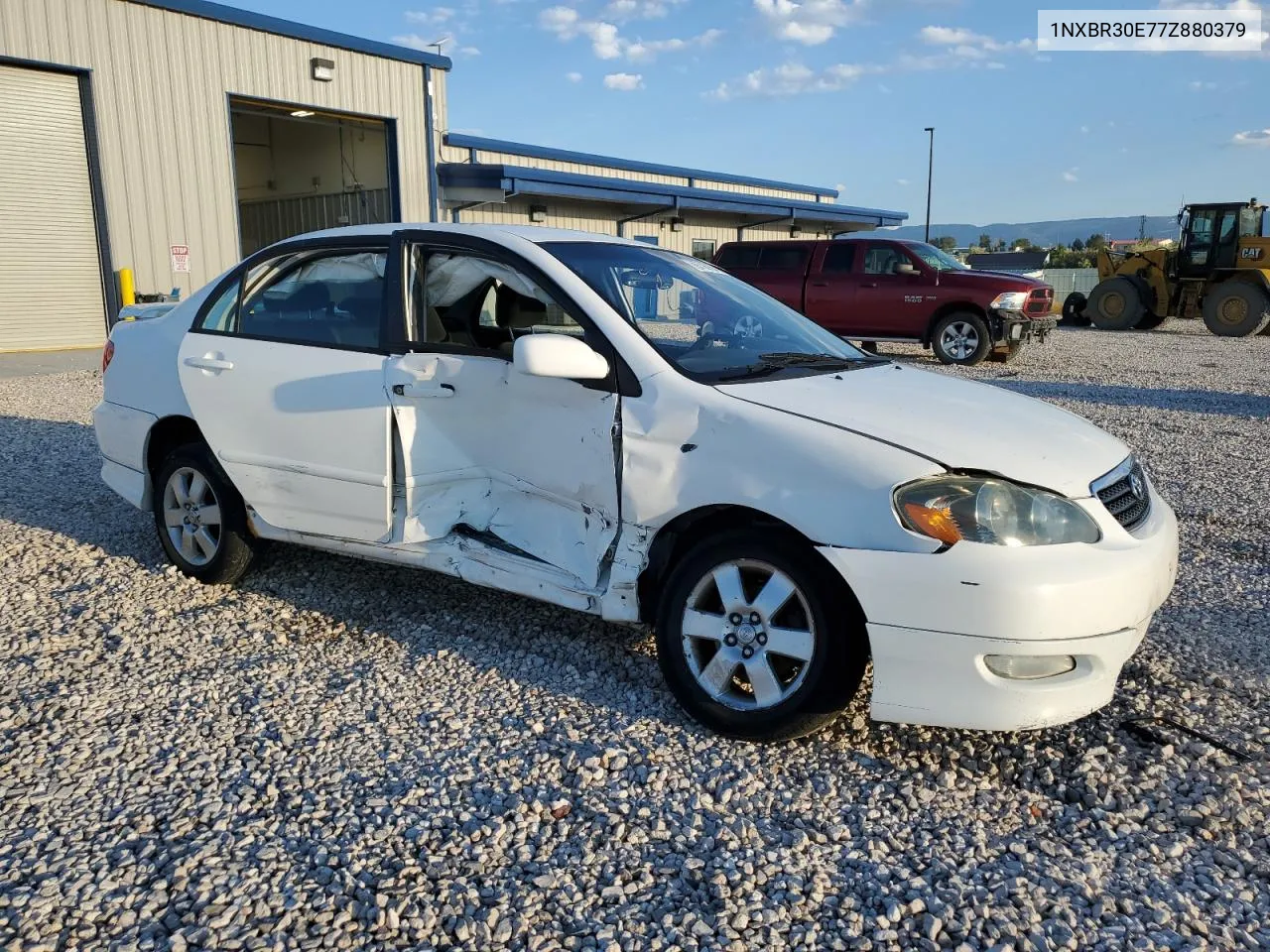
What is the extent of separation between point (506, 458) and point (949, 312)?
481 inches

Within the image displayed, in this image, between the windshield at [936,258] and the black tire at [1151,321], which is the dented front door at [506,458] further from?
the black tire at [1151,321]

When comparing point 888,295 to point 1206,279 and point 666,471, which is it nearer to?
point 1206,279

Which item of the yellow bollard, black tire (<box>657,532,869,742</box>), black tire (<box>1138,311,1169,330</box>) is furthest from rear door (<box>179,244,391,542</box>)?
black tire (<box>1138,311,1169,330</box>)

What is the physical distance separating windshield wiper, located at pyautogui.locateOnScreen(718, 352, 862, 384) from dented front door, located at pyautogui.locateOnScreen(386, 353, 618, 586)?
1.61ft

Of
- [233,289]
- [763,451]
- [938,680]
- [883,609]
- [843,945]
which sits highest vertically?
[233,289]

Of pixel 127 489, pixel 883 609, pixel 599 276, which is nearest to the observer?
pixel 883 609

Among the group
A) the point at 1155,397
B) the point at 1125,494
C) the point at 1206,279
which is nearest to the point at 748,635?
the point at 1125,494

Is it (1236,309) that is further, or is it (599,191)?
(599,191)

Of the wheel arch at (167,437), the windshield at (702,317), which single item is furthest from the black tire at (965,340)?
the wheel arch at (167,437)

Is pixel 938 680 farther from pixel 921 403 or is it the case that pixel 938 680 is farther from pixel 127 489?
pixel 127 489

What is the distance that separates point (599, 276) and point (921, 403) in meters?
1.31

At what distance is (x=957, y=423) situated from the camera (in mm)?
3316

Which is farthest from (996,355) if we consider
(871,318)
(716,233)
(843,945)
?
(716,233)

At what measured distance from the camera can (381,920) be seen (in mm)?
2383
